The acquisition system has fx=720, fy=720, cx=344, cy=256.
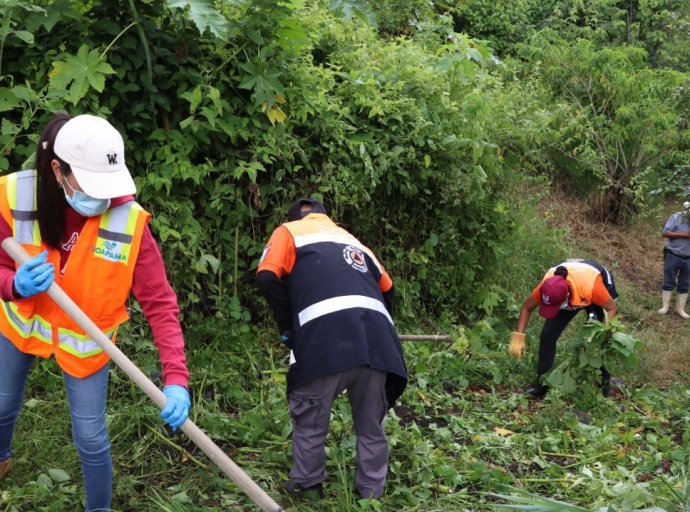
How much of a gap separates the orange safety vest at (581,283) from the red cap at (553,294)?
9 centimetres

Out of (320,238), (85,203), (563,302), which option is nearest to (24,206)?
(85,203)

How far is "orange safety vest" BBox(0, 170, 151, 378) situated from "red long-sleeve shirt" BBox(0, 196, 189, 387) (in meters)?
0.04

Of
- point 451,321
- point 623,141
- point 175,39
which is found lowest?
point 451,321

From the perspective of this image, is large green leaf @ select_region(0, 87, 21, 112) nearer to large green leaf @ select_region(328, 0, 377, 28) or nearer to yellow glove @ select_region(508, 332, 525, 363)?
large green leaf @ select_region(328, 0, 377, 28)

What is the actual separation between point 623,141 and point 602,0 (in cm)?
337

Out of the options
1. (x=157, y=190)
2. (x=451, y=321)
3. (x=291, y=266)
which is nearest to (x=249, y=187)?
(x=157, y=190)

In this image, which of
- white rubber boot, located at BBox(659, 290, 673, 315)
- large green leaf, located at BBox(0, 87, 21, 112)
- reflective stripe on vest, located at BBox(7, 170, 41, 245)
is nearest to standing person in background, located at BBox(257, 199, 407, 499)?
reflective stripe on vest, located at BBox(7, 170, 41, 245)

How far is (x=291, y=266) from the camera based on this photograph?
330 cm

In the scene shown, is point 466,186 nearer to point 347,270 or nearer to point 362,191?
point 362,191

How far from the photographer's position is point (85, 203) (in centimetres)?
248

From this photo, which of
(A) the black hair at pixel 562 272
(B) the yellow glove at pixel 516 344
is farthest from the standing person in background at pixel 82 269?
(B) the yellow glove at pixel 516 344

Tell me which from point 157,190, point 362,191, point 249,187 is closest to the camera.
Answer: point 157,190

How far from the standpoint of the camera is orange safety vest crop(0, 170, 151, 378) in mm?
2539

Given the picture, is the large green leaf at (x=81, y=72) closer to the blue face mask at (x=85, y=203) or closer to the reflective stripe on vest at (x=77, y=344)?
the blue face mask at (x=85, y=203)
